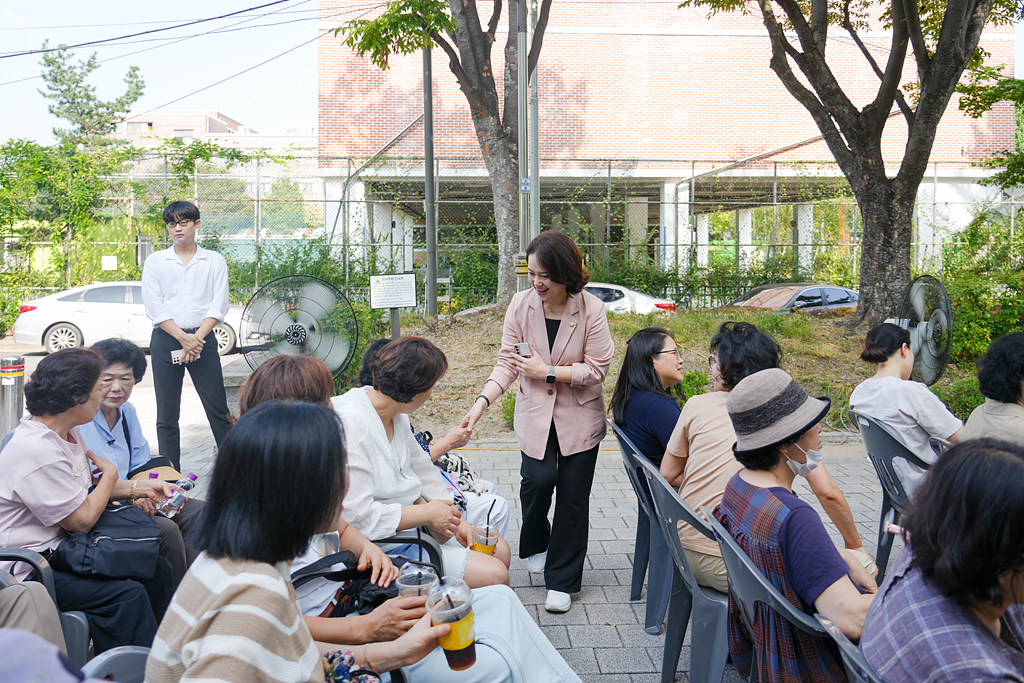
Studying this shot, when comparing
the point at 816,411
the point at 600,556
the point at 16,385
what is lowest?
the point at 600,556

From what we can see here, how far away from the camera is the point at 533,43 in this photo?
897cm

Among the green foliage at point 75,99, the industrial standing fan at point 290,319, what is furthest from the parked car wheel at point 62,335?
the green foliage at point 75,99

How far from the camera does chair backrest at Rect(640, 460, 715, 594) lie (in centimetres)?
223

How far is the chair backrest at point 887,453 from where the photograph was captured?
3.35 m

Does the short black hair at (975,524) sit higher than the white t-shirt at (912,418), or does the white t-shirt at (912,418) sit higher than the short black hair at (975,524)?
the short black hair at (975,524)

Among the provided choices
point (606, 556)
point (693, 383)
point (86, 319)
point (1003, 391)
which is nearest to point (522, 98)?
point (693, 383)

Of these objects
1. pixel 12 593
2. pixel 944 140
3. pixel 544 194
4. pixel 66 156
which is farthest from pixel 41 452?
pixel 944 140

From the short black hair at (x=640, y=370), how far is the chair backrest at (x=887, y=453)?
38.2 inches

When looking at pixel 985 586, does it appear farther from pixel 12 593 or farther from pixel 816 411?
pixel 12 593

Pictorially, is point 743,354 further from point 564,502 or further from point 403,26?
point 403,26

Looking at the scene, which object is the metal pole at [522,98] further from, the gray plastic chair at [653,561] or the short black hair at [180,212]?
the gray plastic chair at [653,561]

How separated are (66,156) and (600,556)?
60.0 ft

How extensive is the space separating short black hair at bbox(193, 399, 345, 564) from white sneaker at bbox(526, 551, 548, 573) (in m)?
2.51

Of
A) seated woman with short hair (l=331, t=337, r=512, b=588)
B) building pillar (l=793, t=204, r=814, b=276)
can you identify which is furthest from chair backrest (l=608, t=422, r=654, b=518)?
building pillar (l=793, t=204, r=814, b=276)
